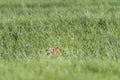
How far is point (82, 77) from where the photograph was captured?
11.4 feet

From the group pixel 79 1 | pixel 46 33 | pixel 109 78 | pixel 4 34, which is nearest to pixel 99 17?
pixel 46 33

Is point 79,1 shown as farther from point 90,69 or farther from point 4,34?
point 90,69

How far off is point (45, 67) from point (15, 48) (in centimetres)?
323

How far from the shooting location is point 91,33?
7.60 m

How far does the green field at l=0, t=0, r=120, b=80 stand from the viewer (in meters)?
3.67

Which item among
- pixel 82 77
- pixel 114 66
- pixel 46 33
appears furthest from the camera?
pixel 46 33

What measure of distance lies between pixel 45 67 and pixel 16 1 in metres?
9.70

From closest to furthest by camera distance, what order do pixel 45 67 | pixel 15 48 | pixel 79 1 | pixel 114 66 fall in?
pixel 45 67 < pixel 114 66 < pixel 15 48 < pixel 79 1

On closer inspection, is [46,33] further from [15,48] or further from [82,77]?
[82,77]

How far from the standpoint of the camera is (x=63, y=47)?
666cm

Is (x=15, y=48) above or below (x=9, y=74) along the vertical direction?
below

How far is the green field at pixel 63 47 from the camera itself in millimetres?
3670

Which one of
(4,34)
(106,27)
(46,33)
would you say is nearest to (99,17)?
(106,27)

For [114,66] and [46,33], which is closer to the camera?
[114,66]
